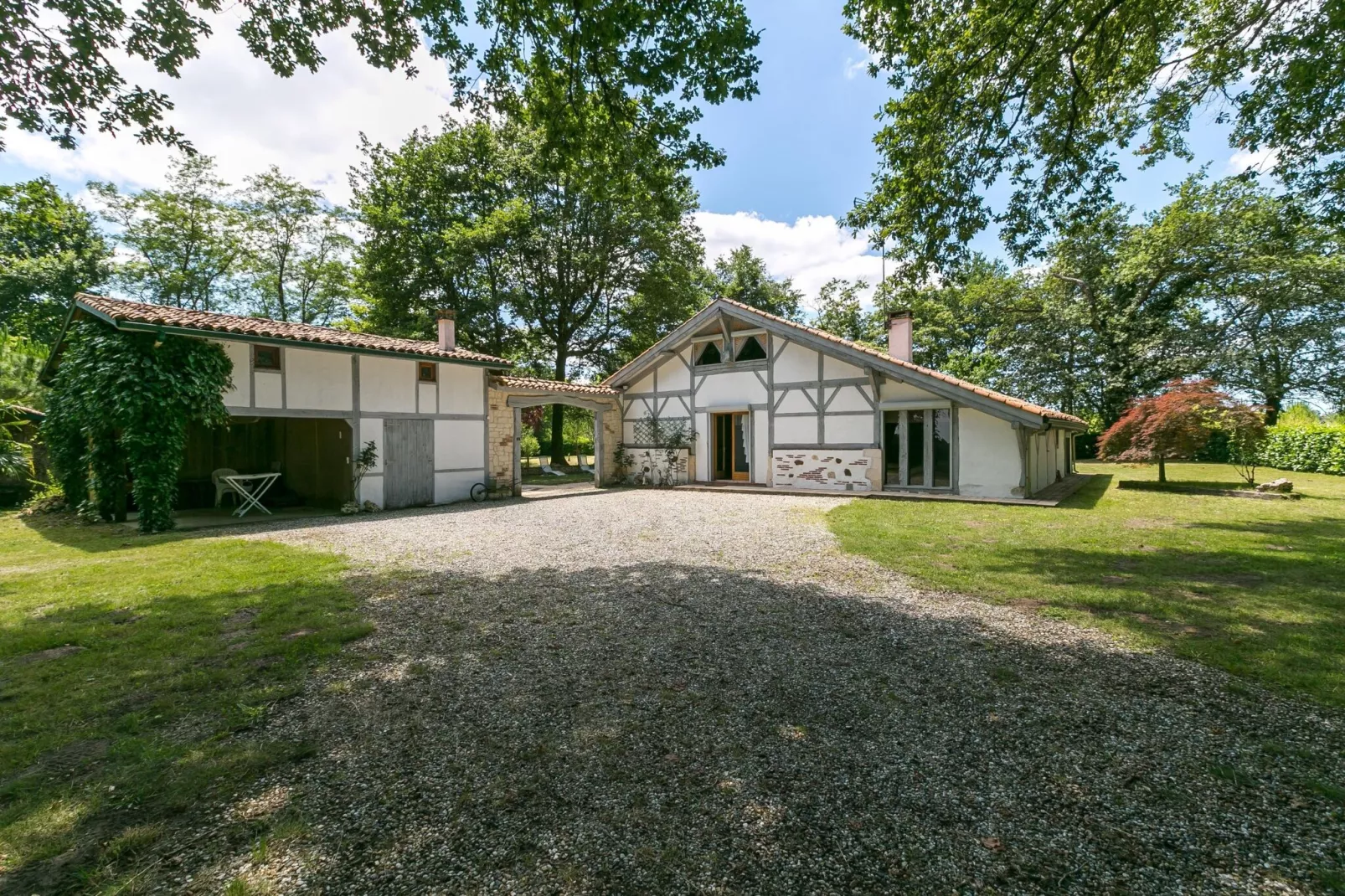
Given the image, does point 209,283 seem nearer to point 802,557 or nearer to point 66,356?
point 66,356

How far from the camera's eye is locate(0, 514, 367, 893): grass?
6.56 ft

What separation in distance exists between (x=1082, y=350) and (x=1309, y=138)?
21025 mm

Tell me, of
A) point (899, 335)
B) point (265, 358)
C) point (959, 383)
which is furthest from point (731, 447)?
point (265, 358)

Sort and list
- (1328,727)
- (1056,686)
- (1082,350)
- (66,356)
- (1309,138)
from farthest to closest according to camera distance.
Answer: (1082,350) < (66,356) < (1309,138) < (1056,686) < (1328,727)

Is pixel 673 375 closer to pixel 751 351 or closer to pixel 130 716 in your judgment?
pixel 751 351

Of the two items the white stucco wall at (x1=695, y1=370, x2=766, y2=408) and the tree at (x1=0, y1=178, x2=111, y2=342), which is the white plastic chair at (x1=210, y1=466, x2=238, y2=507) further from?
the tree at (x1=0, y1=178, x2=111, y2=342)

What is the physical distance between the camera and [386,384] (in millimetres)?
11430

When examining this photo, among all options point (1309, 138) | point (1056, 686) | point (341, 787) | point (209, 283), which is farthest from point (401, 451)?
point (209, 283)

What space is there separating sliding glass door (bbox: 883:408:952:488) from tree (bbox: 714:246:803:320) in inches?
742

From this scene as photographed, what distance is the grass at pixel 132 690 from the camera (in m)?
2.00

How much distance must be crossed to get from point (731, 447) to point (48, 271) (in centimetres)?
2928

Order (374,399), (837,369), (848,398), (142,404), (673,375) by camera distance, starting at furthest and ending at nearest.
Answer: (673,375), (837,369), (848,398), (374,399), (142,404)

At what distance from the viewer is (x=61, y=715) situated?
2.83m

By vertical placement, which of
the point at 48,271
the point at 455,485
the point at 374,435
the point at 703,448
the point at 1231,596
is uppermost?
the point at 48,271
